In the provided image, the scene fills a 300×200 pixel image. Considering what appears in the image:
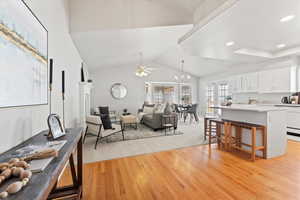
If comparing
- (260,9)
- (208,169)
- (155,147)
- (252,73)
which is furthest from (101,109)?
(252,73)

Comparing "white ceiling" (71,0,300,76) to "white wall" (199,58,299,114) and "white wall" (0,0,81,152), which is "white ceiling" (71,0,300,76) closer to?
"white wall" (199,58,299,114)

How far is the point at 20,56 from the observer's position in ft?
3.96

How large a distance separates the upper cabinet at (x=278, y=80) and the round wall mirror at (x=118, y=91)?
20.1ft

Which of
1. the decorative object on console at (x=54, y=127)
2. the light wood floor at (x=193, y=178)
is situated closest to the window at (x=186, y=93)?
the light wood floor at (x=193, y=178)

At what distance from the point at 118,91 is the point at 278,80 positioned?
6.72 meters

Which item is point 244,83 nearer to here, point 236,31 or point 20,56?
point 236,31

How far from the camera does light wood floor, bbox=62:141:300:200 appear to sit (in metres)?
1.73

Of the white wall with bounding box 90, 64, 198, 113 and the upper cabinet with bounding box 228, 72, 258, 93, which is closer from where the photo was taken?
the upper cabinet with bounding box 228, 72, 258, 93

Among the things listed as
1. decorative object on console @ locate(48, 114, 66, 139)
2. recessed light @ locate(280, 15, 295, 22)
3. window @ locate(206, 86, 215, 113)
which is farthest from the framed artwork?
window @ locate(206, 86, 215, 113)

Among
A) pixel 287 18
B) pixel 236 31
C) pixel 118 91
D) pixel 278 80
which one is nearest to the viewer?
pixel 287 18

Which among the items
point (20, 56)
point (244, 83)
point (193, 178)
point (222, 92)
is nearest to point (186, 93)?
point (222, 92)

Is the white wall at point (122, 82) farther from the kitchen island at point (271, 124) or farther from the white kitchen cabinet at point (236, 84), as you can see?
the kitchen island at point (271, 124)

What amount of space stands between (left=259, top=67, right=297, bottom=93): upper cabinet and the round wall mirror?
613 cm

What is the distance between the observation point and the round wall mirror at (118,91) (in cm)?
746
